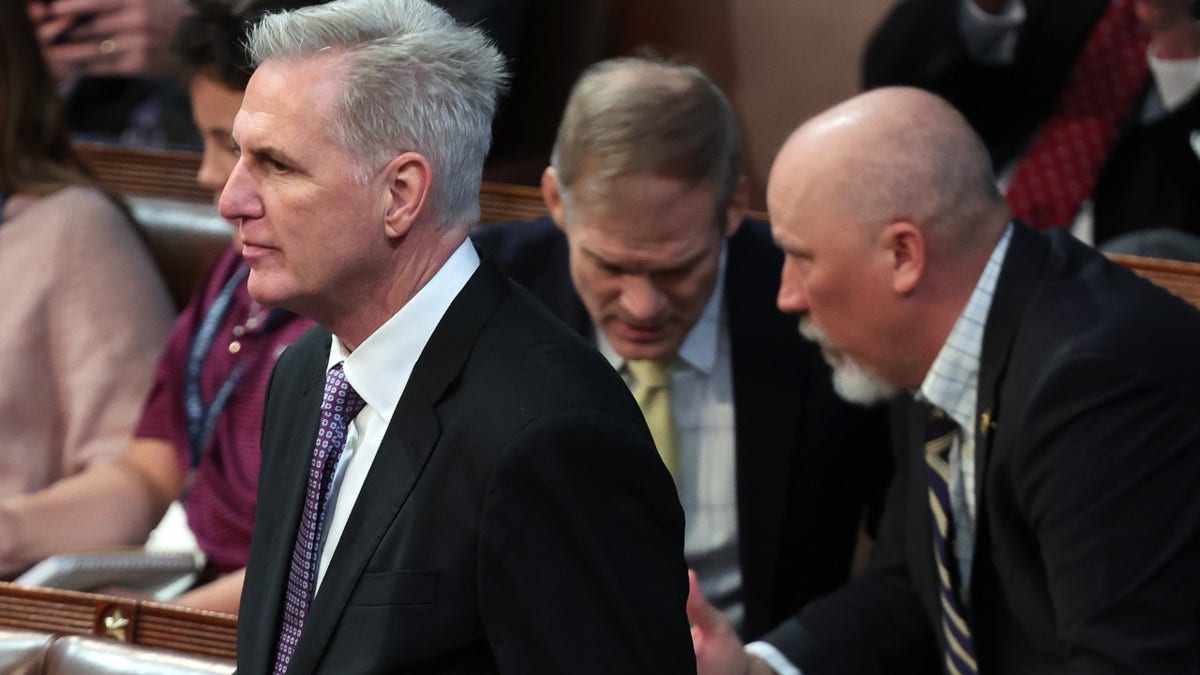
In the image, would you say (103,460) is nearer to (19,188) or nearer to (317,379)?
(19,188)

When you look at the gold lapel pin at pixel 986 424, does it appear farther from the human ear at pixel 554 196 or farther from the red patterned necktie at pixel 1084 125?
the red patterned necktie at pixel 1084 125

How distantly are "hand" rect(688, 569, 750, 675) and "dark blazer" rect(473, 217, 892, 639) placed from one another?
329mm

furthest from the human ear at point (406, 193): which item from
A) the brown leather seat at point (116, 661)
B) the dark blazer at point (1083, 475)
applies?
the dark blazer at point (1083, 475)

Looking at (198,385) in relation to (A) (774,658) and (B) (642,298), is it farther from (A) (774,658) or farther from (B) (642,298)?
(A) (774,658)

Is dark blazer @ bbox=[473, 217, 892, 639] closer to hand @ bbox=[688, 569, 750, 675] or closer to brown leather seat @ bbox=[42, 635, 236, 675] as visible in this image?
hand @ bbox=[688, 569, 750, 675]

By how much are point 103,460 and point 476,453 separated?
4.88 ft

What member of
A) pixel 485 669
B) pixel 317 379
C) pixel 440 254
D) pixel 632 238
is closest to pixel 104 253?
pixel 632 238

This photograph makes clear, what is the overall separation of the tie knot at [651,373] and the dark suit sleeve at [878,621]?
31 centimetres

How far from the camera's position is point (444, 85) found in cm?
114

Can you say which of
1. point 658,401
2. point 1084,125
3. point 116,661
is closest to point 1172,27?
point 1084,125

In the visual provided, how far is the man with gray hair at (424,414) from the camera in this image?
1056 mm

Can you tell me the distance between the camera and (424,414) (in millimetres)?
1126

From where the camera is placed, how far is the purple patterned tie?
47.3 inches

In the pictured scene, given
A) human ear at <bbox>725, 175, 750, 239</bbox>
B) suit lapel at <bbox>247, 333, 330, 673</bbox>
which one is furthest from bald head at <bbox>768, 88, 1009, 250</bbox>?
suit lapel at <bbox>247, 333, 330, 673</bbox>
